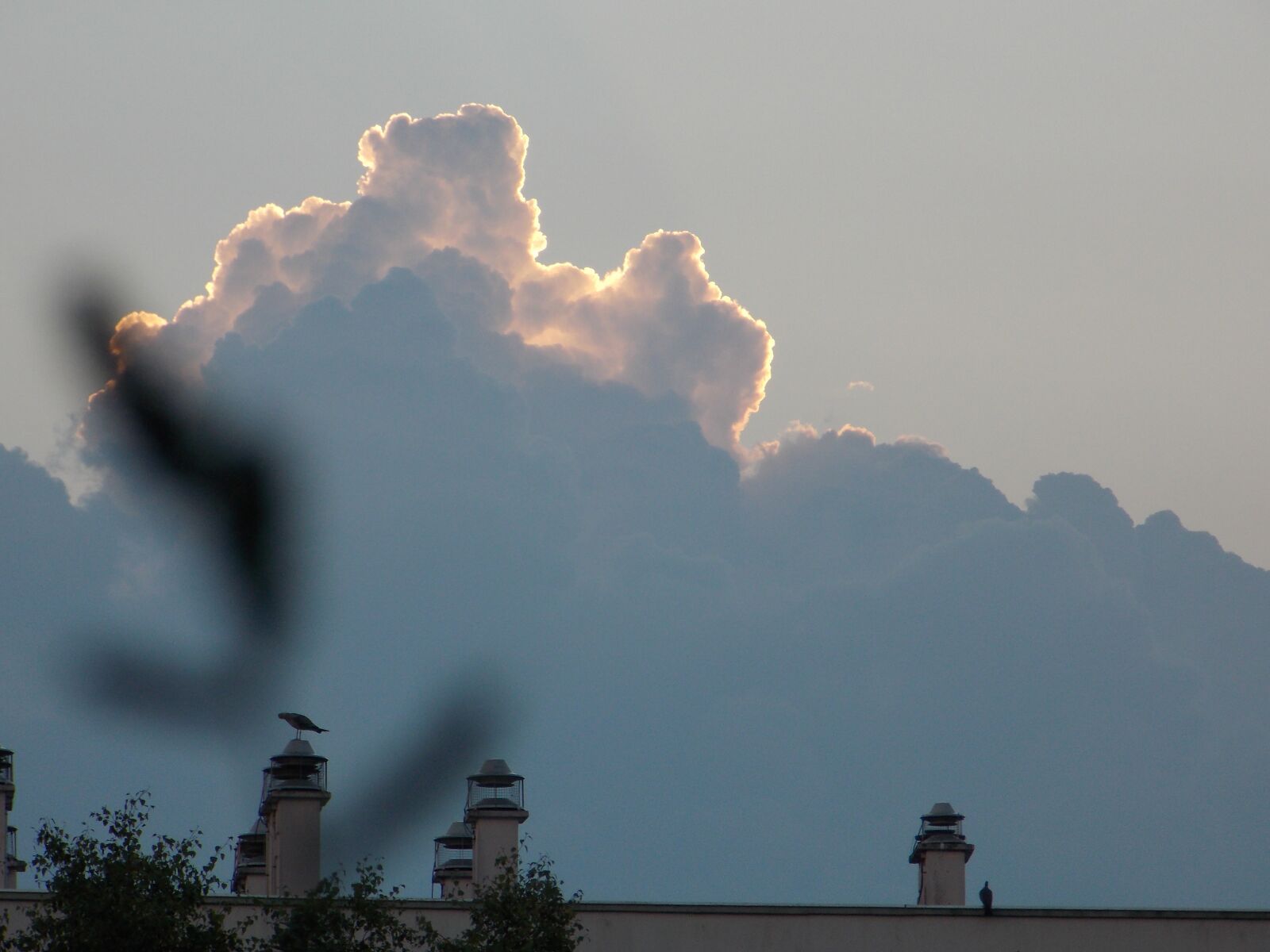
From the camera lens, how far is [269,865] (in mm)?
46688

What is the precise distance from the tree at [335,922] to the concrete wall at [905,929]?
5719mm

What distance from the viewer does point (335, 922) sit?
1526 inches

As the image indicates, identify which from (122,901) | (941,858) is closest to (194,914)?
(122,901)

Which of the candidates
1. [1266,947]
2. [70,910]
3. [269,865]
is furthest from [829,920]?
[70,910]

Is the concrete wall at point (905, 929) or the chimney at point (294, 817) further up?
the chimney at point (294, 817)

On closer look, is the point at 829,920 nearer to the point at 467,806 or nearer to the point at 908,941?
the point at 908,941

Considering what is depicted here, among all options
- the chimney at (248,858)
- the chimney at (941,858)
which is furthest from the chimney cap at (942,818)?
the chimney at (248,858)

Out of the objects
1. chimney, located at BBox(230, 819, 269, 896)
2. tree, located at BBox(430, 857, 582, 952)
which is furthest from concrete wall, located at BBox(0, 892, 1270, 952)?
chimney, located at BBox(230, 819, 269, 896)

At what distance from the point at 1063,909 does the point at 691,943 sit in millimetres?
7994

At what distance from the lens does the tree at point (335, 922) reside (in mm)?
38656

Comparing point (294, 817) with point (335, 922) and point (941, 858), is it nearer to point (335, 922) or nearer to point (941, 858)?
point (335, 922)

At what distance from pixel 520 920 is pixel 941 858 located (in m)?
13.9

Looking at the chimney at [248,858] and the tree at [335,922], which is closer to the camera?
the tree at [335,922]

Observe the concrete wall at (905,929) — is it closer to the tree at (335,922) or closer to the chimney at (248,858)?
the tree at (335,922)
